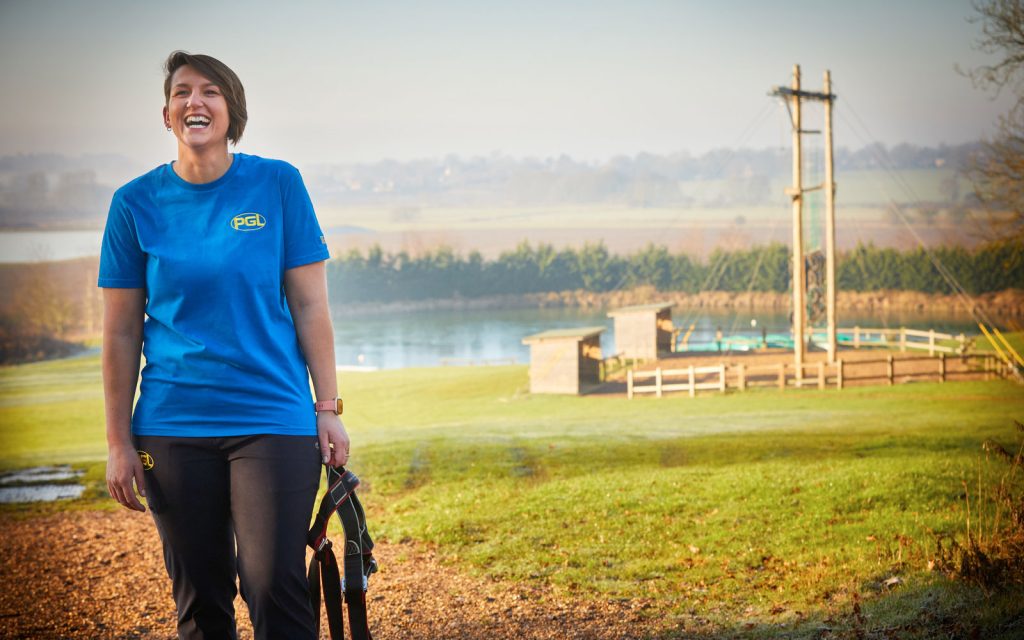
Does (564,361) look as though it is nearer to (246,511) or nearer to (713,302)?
(713,302)

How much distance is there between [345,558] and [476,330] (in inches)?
426

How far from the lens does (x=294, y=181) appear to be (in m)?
2.12

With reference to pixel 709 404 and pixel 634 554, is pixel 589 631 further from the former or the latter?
pixel 709 404

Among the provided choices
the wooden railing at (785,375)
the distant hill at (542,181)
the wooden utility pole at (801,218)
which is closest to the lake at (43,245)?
the distant hill at (542,181)

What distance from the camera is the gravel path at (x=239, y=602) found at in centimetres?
469

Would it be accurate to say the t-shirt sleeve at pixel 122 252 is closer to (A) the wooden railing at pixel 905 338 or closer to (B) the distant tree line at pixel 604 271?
(A) the wooden railing at pixel 905 338

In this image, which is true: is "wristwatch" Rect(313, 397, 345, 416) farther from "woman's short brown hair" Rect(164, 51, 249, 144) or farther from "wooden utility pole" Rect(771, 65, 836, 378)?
"wooden utility pole" Rect(771, 65, 836, 378)

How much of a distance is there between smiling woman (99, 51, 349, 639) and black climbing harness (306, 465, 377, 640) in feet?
0.37

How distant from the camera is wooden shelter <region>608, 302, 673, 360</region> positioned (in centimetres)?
1261

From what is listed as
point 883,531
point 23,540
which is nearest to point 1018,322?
point 883,531

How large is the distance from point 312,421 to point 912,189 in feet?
36.7

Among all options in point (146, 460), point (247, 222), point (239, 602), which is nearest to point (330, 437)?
point (146, 460)

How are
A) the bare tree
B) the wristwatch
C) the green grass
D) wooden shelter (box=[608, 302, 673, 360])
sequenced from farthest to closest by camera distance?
1. wooden shelter (box=[608, 302, 673, 360])
2. the green grass
3. the bare tree
4. the wristwatch

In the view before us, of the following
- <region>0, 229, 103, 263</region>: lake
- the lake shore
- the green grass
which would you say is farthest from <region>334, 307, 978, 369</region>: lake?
<region>0, 229, 103, 263</region>: lake
